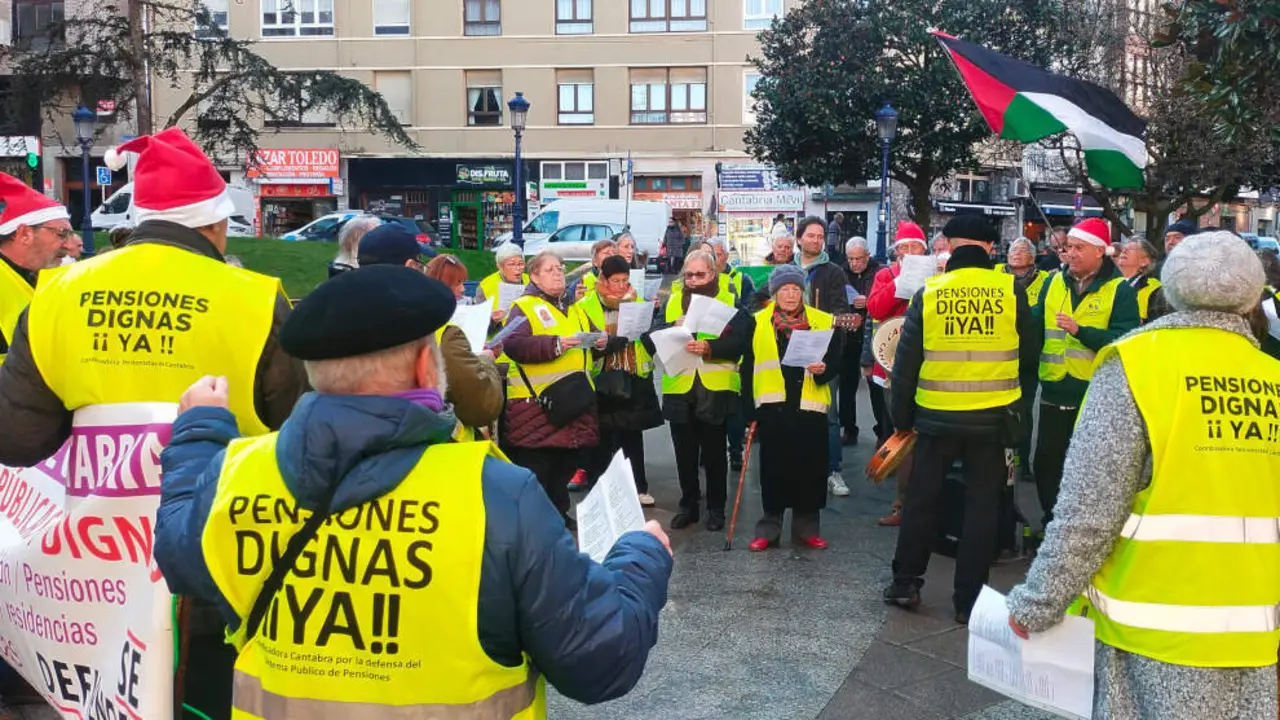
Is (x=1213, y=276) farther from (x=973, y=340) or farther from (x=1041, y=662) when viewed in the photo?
(x=973, y=340)

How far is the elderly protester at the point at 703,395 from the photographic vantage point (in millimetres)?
6980

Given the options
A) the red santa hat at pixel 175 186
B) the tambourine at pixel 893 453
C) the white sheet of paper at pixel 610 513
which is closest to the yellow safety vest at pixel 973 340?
the tambourine at pixel 893 453

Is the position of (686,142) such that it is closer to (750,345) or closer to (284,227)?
(284,227)

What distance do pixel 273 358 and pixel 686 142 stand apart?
35.5 metres

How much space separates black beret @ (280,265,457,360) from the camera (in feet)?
6.07

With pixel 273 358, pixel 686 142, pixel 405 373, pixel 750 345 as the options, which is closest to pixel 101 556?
pixel 273 358

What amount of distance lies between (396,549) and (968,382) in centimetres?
404

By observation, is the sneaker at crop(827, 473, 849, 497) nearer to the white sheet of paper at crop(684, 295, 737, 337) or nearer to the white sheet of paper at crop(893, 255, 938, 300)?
the white sheet of paper at crop(893, 255, 938, 300)

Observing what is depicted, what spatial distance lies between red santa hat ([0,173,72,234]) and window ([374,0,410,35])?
34791 mm

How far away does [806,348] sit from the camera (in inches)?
258

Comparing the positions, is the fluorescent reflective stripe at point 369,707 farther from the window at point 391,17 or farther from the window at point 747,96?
the window at point 391,17

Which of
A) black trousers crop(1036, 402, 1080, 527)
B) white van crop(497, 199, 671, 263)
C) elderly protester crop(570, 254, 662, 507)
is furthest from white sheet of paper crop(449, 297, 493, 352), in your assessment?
white van crop(497, 199, 671, 263)

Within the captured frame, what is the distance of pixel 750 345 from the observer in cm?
683

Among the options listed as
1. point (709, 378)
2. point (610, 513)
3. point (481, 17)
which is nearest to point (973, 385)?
point (709, 378)
